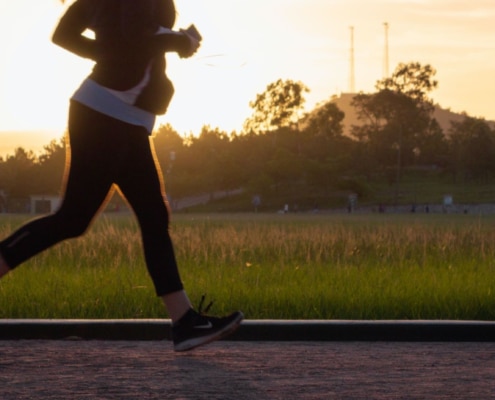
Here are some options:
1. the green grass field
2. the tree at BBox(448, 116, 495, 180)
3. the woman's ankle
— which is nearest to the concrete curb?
the woman's ankle

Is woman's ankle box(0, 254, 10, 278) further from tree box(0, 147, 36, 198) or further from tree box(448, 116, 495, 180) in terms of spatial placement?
tree box(0, 147, 36, 198)

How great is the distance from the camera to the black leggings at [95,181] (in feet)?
16.5

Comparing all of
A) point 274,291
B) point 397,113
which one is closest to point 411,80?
point 397,113

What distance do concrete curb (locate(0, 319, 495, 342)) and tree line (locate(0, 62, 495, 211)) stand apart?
9700 cm

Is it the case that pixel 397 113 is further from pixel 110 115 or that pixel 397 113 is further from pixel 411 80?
pixel 110 115

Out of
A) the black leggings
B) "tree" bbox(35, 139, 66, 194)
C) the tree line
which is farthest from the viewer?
"tree" bbox(35, 139, 66, 194)

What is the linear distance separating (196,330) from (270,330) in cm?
70

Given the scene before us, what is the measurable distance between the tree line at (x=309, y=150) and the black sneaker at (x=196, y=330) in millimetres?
97578

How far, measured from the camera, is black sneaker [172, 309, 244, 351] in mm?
5266

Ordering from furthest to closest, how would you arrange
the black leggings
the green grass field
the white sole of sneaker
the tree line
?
the tree line < the green grass field < the white sole of sneaker < the black leggings

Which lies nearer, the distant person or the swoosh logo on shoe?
the distant person

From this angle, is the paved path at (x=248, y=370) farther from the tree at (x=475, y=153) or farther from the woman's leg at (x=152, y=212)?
the tree at (x=475, y=153)

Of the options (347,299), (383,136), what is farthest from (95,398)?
(383,136)

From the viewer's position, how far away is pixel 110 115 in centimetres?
503
